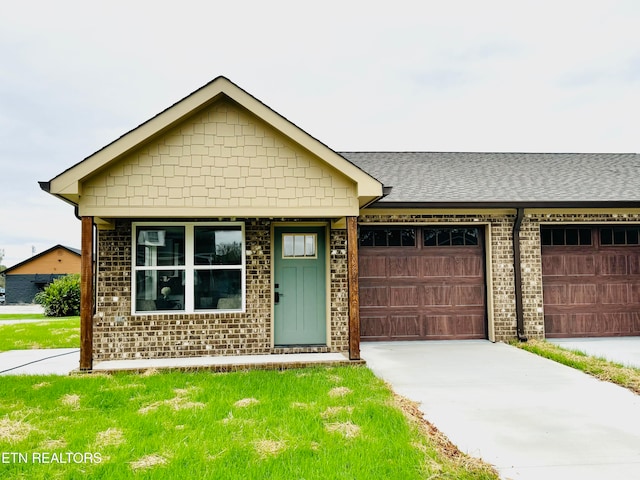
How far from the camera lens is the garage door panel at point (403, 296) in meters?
9.01

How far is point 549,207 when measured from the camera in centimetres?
866

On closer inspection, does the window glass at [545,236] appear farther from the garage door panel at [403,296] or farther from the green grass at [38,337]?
the green grass at [38,337]

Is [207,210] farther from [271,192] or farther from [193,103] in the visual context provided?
[193,103]

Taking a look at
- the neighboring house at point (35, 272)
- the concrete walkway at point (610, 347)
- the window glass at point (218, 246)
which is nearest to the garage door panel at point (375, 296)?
the window glass at point (218, 246)

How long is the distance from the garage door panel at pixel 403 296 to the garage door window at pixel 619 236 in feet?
13.8

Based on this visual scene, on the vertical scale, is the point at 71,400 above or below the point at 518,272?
below

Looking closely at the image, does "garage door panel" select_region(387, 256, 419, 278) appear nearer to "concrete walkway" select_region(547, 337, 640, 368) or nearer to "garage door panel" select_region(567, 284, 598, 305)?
"concrete walkway" select_region(547, 337, 640, 368)

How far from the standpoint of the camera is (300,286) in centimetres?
816

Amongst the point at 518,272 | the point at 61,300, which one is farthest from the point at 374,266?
the point at 61,300

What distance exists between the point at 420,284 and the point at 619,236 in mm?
4474

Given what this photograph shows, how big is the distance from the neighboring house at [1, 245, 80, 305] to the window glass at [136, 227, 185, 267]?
1240 inches

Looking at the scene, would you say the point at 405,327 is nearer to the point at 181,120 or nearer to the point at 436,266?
the point at 436,266

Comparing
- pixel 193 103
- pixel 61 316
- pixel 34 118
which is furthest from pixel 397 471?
pixel 34 118

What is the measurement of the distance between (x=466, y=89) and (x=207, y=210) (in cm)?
2447
